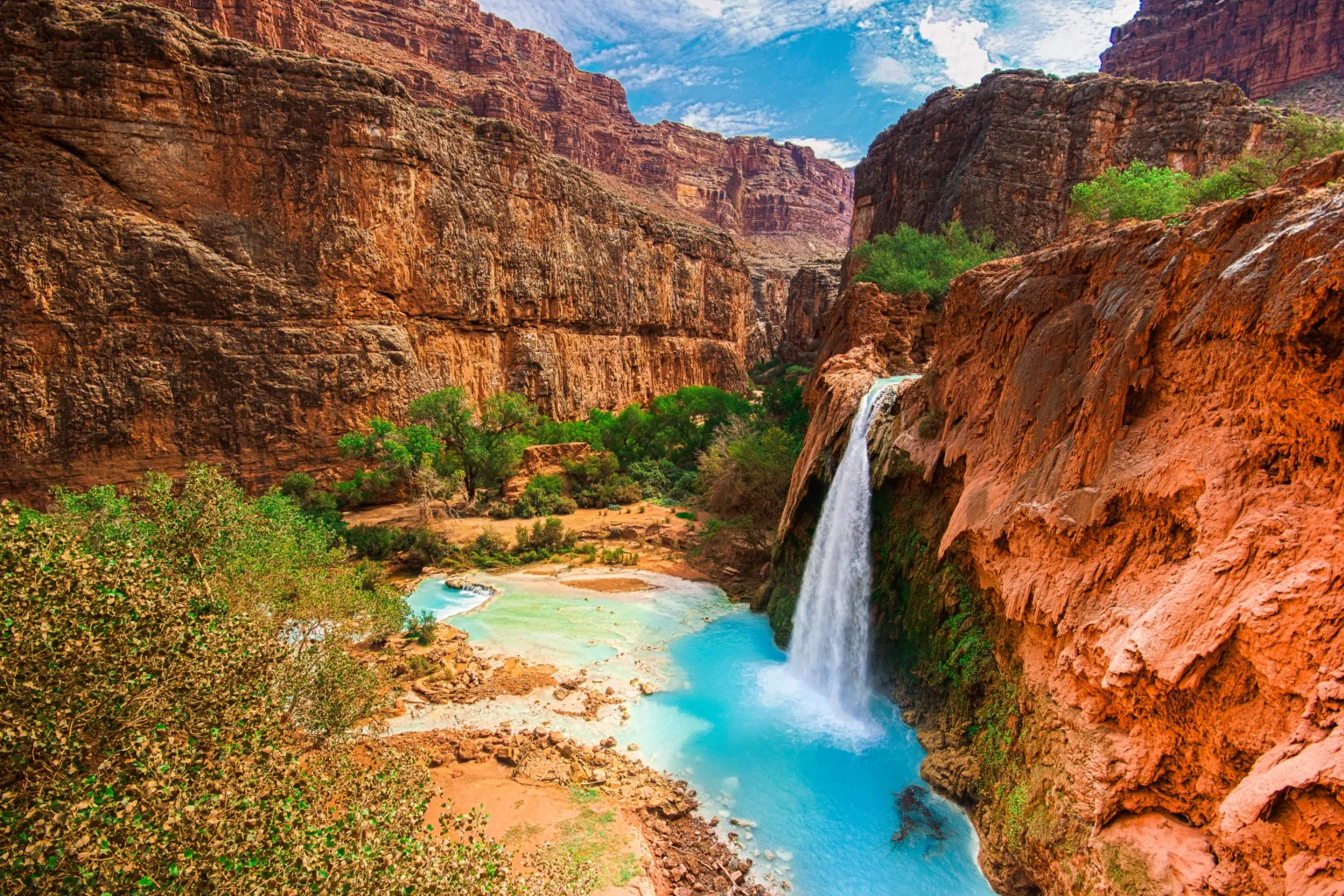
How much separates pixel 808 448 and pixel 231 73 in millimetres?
25524

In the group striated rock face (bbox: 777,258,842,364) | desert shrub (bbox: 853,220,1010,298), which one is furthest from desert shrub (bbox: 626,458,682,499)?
striated rock face (bbox: 777,258,842,364)

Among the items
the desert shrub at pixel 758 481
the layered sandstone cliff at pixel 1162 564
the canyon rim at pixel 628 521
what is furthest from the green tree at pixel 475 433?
the layered sandstone cliff at pixel 1162 564

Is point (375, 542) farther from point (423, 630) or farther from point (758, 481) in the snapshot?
point (758, 481)

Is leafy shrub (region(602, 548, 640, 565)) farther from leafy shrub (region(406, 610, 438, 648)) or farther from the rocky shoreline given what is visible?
the rocky shoreline

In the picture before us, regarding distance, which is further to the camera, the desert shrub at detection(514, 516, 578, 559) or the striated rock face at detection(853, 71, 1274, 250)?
the striated rock face at detection(853, 71, 1274, 250)

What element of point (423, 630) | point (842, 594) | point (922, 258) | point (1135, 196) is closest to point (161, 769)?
point (423, 630)

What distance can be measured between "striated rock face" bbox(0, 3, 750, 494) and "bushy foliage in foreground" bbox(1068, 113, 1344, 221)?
2641 centimetres

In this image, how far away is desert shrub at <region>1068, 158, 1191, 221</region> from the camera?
15047mm

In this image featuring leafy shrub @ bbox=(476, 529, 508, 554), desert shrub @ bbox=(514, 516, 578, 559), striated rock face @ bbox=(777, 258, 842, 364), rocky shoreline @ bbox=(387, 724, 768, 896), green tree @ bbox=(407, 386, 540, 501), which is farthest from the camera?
striated rock face @ bbox=(777, 258, 842, 364)

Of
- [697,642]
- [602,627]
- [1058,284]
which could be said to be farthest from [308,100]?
[1058,284]

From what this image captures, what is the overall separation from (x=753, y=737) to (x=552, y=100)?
80.5m

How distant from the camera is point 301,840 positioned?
3.93 m

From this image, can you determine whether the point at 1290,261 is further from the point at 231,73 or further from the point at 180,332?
the point at 231,73

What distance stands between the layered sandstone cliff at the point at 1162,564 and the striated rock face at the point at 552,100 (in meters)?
52.9
